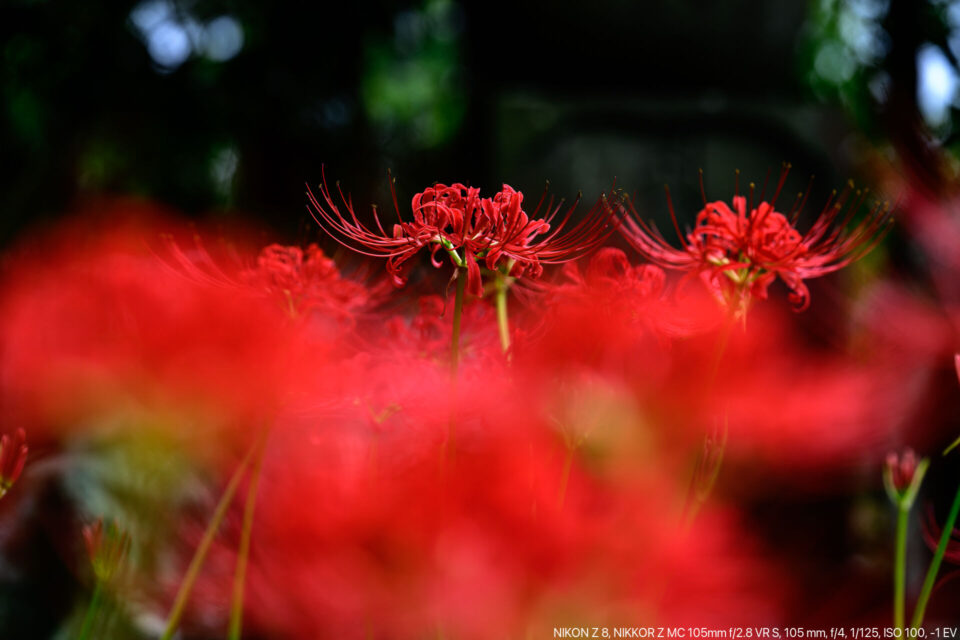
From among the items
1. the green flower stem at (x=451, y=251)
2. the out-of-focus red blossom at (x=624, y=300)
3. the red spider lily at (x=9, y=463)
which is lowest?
the red spider lily at (x=9, y=463)

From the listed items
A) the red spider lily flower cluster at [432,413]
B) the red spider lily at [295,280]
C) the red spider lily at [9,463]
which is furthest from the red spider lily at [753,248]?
the red spider lily at [9,463]

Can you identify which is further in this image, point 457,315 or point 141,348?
point 141,348

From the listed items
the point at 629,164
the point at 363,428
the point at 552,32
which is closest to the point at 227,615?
the point at 363,428

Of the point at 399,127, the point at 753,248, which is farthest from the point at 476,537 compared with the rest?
the point at 399,127

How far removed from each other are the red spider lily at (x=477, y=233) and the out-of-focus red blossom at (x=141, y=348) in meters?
0.07

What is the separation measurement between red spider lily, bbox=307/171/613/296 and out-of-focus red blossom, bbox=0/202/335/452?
73 mm

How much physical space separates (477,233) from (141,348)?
0.18 m

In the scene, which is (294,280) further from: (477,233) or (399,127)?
(399,127)

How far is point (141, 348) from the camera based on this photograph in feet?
1.15

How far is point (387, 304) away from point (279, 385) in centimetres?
10

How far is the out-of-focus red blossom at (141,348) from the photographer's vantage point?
33 cm

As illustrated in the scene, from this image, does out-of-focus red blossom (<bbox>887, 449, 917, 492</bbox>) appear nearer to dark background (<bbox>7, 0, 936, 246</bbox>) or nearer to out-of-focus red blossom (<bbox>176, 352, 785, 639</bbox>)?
out-of-focus red blossom (<bbox>176, 352, 785, 639</bbox>)

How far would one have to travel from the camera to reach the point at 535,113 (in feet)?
2.43

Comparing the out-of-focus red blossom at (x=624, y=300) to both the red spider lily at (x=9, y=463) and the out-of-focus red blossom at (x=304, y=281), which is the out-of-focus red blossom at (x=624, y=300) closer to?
the out-of-focus red blossom at (x=304, y=281)
